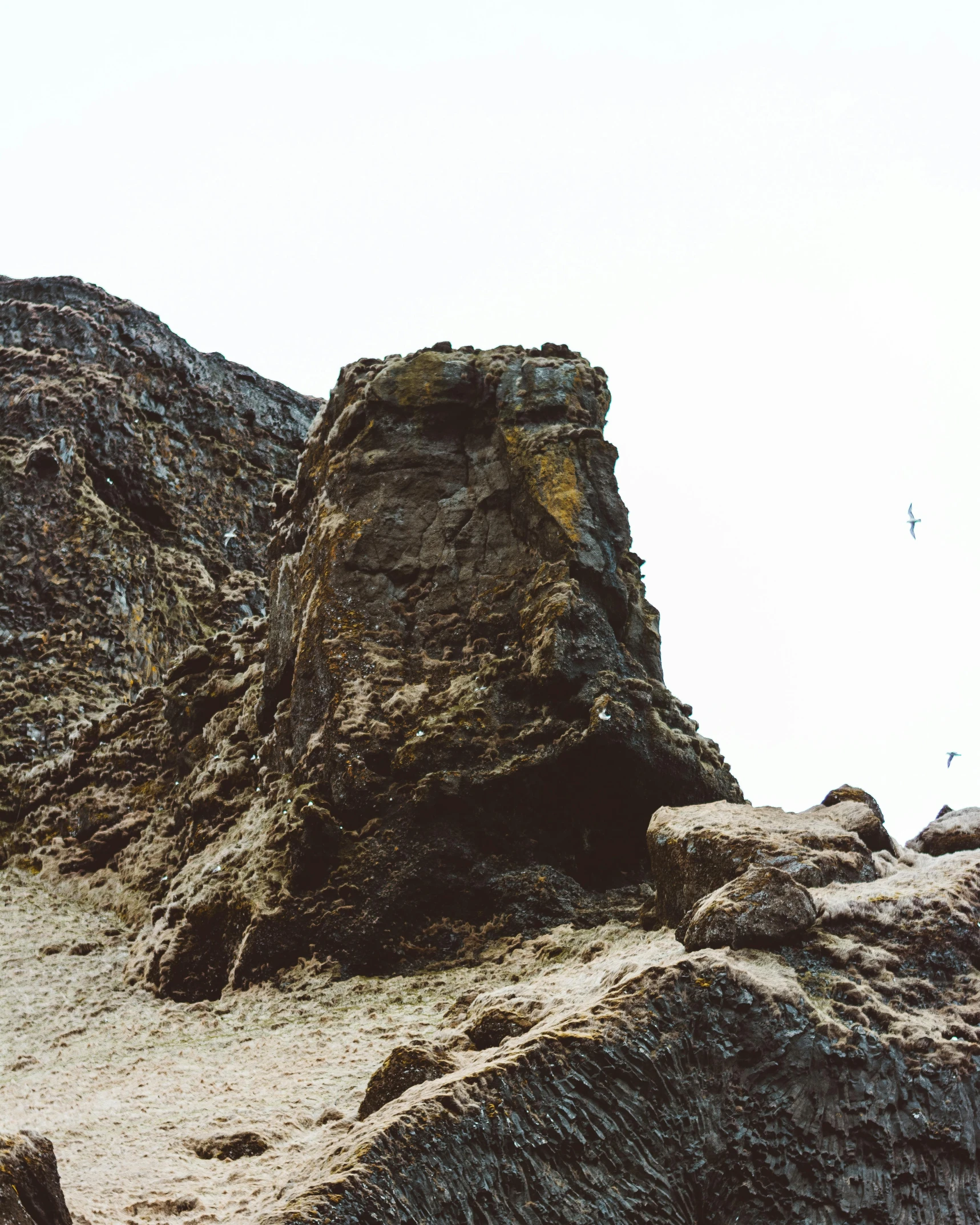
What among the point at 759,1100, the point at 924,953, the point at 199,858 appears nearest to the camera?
the point at 759,1100

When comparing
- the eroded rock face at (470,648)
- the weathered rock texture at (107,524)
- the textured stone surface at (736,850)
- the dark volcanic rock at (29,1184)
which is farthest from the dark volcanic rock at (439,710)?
the dark volcanic rock at (29,1184)

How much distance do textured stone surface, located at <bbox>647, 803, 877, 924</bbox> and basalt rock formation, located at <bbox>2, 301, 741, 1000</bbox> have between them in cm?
157

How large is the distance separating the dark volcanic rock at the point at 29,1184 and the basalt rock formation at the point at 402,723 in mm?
5007

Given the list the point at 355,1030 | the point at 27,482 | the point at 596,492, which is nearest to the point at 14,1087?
the point at 355,1030

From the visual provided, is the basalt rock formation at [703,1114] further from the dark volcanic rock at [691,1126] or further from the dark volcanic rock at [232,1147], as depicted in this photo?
the dark volcanic rock at [232,1147]

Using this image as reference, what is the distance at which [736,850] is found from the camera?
663cm

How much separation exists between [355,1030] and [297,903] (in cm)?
188

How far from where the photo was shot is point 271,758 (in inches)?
439

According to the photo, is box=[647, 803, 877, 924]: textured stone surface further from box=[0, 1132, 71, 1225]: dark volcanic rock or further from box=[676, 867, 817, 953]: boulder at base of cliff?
box=[0, 1132, 71, 1225]: dark volcanic rock

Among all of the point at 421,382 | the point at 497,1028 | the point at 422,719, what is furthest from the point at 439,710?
the point at 497,1028

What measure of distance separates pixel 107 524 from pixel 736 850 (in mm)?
14920

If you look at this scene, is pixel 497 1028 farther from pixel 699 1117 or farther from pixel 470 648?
pixel 470 648

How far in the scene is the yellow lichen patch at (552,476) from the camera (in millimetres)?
10859

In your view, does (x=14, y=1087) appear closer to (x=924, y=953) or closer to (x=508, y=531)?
(x=924, y=953)
